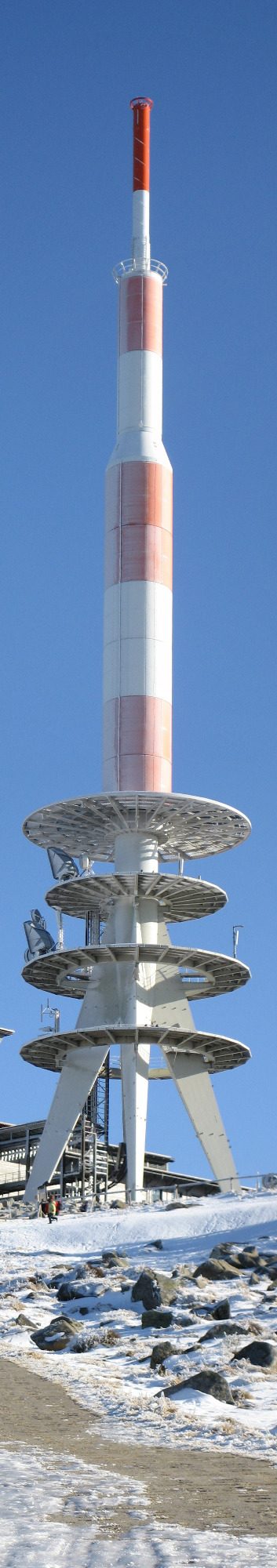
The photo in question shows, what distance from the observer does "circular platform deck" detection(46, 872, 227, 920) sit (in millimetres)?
69188

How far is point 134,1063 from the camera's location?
222 feet

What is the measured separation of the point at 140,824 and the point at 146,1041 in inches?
313

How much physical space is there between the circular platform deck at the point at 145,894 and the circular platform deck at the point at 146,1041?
5.15 meters

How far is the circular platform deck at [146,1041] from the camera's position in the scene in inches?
2687

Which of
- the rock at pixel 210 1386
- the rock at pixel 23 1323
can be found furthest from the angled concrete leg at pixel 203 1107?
the rock at pixel 210 1386

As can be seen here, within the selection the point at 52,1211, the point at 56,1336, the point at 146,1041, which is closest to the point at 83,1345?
the point at 56,1336

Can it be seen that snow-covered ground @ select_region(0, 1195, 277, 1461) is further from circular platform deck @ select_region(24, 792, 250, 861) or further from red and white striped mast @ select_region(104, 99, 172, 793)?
Answer: red and white striped mast @ select_region(104, 99, 172, 793)

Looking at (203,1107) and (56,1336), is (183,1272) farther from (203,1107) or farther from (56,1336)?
(203,1107)

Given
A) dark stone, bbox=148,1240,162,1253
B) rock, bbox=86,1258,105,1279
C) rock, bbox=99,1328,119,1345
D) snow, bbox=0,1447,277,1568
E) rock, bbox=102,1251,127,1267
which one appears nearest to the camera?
snow, bbox=0,1447,277,1568

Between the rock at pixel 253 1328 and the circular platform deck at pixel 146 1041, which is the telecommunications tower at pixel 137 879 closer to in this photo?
the circular platform deck at pixel 146 1041

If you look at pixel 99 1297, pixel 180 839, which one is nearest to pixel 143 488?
pixel 180 839

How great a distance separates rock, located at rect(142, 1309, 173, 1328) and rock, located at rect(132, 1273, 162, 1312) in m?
1.24

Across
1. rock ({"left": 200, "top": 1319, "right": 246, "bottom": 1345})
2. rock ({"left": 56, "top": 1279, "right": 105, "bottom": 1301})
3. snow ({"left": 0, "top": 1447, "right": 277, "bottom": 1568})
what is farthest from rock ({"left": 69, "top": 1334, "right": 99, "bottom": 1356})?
snow ({"left": 0, "top": 1447, "right": 277, "bottom": 1568})

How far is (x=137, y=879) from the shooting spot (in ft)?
225
